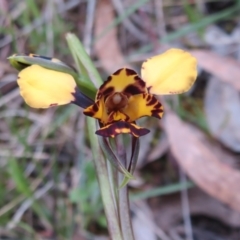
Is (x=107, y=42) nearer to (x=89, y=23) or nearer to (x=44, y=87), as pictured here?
(x=89, y=23)

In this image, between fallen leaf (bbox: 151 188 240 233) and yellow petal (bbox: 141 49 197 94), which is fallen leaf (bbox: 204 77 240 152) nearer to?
fallen leaf (bbox: 151 188 240 233)

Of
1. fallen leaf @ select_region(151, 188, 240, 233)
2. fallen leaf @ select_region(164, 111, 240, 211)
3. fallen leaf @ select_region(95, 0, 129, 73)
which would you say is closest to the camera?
fallen leaf @ select_region(164, 111, 240, 211)

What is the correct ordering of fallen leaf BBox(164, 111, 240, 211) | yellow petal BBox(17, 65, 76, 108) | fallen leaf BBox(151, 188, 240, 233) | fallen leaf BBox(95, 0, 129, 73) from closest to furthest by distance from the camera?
yellow petal BBox(17, 65, 76, 108) < fallen leaf BBox(164, 111, 240, 211) < fallen leaf BBox(151, 188, 240, 233) < fallen leaf BBox(95, 0, 129, 73)

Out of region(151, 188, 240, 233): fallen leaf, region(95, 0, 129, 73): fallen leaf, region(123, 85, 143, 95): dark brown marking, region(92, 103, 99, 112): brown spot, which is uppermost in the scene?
region(95, 0, 129, 73): fallen leaf

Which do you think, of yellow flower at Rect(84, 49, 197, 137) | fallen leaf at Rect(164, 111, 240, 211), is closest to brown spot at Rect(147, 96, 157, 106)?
yellow flower at Rect(84, 49, 197, 137)

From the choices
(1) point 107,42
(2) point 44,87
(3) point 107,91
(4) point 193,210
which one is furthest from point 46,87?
(1) point 107,42

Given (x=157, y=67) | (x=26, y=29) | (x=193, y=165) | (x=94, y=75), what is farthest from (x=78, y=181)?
(x=157, y=67)
